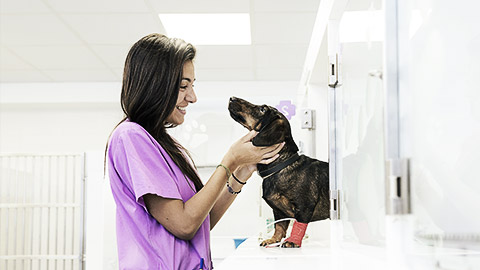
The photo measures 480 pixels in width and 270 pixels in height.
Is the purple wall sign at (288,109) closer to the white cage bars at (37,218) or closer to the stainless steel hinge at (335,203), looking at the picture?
the stainless steel hinge at (335,203)

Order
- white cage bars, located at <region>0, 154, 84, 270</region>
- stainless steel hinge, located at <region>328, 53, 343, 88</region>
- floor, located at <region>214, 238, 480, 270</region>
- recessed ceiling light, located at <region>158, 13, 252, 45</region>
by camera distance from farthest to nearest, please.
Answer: white cage bars, located at <region>0, 154, 84, 270</region>
recessed ceiling light, located at <region>158, 13, 252, 45</region>
stainless steel hinge, located at <region>328, 53, 343, 88</region>
floor, located at <region>214, 238, 480, 270</region>

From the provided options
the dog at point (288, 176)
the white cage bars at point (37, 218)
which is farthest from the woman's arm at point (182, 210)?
the white cage bars at point (37, 218)

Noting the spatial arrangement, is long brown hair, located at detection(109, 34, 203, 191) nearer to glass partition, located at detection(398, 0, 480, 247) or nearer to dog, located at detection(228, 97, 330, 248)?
dog, located at detection(228, 97, 330, 248)

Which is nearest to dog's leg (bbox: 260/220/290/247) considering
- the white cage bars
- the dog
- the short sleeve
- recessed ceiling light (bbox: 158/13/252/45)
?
the dog

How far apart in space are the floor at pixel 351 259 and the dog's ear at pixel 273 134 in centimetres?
29

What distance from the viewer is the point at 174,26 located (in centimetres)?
350

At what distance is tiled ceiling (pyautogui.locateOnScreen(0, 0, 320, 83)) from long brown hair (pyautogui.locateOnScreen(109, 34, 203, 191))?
196 cm

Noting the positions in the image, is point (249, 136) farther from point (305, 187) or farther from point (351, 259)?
point (351, 259)

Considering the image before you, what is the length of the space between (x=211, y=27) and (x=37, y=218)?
2.72 meters

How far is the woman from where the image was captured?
1095 millimetres

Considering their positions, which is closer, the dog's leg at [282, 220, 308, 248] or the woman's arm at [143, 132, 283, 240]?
the woman's arm at [143, 132, 283, 240]

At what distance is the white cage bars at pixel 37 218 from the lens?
167 inches

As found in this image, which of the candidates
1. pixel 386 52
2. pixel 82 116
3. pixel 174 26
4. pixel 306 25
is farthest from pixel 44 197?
pixel 386 52

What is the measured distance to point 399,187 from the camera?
2.01 ft
